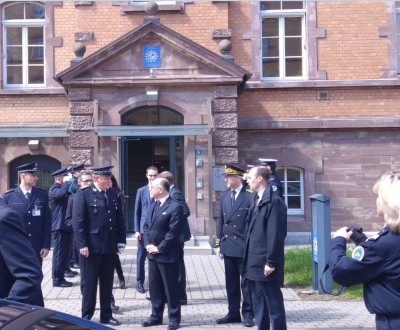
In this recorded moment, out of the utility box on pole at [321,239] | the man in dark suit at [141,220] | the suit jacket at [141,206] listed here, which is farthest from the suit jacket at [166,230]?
the utility box on pole at [321,239]

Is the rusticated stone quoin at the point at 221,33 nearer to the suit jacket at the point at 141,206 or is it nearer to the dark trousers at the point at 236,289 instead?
the suit jacket at the point at 141,206

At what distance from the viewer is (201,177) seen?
15672mm

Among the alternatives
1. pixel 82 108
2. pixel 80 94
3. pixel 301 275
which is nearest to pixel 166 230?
pixel 301 275

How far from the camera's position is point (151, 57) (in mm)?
15875

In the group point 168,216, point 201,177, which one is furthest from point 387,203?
point 201,177

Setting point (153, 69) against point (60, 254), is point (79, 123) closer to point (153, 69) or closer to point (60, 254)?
point (153, 69)

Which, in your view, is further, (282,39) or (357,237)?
(282,39)

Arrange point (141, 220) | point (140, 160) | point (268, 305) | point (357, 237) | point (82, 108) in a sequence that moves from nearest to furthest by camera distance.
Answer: point (357, 237)
point (268, 305)
point (141, 220)
point (82, 108)
point (140, 160)

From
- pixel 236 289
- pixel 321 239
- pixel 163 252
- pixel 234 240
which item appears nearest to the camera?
pixel 163 252

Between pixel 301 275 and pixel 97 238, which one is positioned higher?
pixel 97 238

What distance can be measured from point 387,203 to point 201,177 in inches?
453

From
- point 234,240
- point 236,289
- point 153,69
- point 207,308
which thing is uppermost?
point 153,69

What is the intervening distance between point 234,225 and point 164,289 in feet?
3.90

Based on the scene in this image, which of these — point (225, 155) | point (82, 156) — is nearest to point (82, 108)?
point (82, 156)
